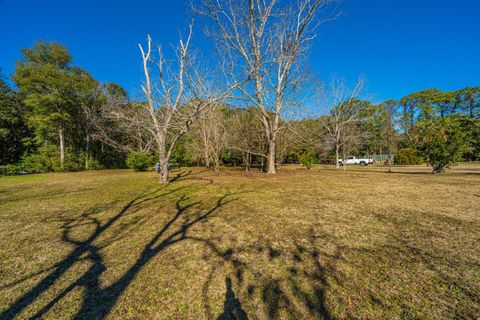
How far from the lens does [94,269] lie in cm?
227

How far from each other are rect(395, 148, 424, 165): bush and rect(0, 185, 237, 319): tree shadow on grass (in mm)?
30715

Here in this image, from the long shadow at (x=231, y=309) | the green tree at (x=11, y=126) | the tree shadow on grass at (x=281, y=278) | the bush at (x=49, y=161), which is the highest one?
the green tree at (x=11, y=126)

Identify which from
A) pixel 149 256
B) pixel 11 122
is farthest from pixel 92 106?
pixel 149 256

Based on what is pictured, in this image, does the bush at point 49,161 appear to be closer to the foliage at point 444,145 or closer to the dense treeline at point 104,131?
the dense treeline at point 104,131

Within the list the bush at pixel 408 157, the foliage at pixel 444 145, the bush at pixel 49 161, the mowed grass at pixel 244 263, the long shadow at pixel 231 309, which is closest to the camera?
the long shadow at pixel 231 309

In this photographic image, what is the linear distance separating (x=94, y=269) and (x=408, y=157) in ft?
108

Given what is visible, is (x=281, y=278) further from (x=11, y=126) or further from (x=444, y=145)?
(x=11, y=126)

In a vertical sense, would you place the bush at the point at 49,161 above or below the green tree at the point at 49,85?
below

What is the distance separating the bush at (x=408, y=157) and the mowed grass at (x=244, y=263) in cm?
2602

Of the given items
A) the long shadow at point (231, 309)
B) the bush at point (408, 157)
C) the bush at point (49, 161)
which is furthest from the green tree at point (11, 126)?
the bush at point (408, 157)

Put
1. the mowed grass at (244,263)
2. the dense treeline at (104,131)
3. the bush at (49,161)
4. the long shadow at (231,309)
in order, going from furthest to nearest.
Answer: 1. the bush at (49,161)
2. the dense treeline at (104,131)
3. the mowed grass at (244,263)
4. the long shadow at (231,309)

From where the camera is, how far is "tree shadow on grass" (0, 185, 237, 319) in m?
1.69

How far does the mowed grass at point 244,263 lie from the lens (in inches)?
65.2

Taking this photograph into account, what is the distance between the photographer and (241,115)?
14.7 meters
